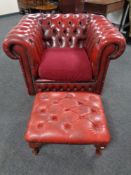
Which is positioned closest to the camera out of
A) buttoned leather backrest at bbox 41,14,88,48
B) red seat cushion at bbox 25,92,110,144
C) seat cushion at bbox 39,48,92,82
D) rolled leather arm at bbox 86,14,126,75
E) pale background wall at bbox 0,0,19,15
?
red seat cushion at bbox 25,92,110,144

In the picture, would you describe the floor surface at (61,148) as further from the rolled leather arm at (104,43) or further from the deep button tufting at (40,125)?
the rolled leather arm at (104,43)

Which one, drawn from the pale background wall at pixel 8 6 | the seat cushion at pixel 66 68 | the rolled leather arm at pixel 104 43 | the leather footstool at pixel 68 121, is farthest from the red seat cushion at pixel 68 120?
the pale background wall at pixel 8 6

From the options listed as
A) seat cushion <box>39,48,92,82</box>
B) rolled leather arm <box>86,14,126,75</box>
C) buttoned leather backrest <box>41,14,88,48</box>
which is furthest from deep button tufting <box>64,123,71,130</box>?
buttoned leather backrest <box>41,14,88,48</box>

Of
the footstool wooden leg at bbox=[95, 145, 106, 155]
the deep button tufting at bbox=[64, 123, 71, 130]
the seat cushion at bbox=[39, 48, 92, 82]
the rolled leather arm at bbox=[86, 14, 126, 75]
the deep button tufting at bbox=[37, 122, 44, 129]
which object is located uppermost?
the rolled leather arm at bbox=[86, 14, 126, 75]

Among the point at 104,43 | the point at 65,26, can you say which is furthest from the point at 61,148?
the point at 65,26

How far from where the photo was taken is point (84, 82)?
153 centimetres

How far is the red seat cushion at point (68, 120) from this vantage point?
97 cm

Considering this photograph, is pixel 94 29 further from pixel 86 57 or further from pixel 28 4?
pixel 28 4

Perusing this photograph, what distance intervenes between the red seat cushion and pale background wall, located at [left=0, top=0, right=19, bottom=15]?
431 centimetres

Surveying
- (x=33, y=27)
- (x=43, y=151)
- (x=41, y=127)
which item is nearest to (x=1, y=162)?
(x=43, y=151)

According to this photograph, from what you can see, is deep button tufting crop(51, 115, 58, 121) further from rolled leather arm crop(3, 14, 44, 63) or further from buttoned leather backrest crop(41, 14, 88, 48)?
buttoned leather backrest crop(41, 14, 88, 48)

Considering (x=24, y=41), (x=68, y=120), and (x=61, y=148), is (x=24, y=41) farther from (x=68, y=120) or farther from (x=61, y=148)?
(x=61, y=148)

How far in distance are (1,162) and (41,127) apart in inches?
18.5

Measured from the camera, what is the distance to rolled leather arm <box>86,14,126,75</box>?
131 cm
